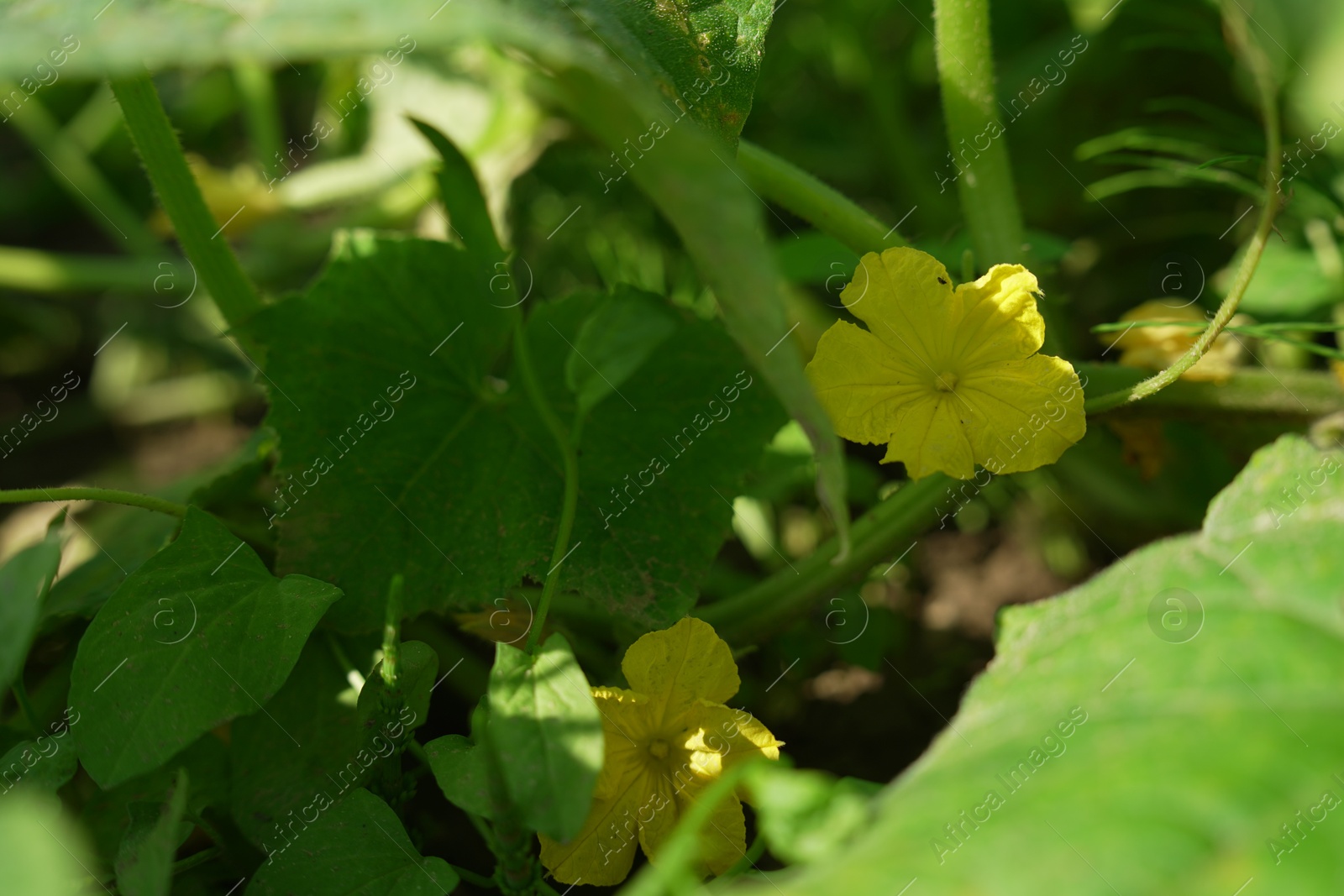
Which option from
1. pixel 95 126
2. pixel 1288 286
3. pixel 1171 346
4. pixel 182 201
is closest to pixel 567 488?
pixel 182 201

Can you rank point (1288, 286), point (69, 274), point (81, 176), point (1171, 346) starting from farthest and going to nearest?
point (81, 176)
point (69, 274)
point (1288, 286)
point (1171, 346)

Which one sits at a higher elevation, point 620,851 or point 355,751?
point 355,751

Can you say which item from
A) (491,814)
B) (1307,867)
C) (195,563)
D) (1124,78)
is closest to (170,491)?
(195,563)

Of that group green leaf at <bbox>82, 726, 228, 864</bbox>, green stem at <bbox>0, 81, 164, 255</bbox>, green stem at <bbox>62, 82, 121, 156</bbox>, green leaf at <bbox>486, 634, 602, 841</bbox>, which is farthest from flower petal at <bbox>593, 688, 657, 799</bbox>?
green stem at <bbox>62, 82, 121, 156</bbox>

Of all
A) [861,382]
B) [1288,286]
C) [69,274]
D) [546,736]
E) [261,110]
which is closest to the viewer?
[546,736]

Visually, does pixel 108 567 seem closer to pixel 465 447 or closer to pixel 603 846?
pixel 465 447

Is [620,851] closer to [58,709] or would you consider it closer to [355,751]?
[355,751]
